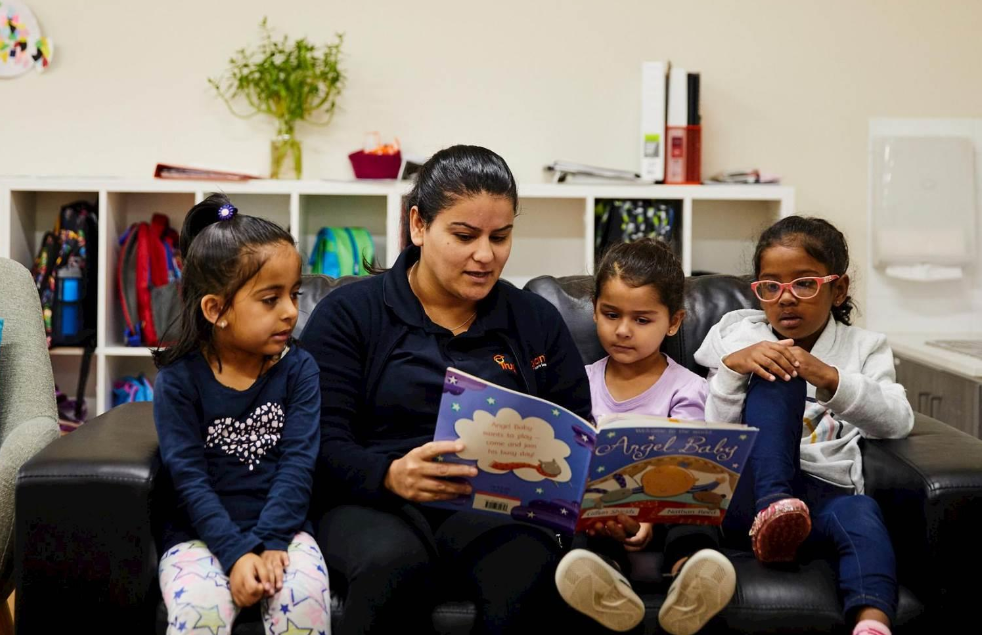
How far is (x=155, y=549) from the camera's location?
1505 mm

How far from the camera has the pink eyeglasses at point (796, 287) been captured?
191 centimetres

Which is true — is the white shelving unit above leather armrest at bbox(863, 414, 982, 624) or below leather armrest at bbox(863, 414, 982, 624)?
above

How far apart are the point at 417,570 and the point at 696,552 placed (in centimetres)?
45

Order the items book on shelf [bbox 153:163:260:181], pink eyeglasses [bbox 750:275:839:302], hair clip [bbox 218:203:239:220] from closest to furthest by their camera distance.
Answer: hair clip [bbox 218:203:239:220] < pink eyeglasses [bbox 750:275:839:302] < book on shelf [bbox 153:163:260:181]

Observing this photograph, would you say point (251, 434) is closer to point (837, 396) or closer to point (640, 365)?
point (640, 365)

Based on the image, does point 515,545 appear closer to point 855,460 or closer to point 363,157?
point 855,460

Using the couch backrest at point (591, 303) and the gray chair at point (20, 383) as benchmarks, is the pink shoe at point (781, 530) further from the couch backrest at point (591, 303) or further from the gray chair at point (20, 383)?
the gray chair at point (20, 383)

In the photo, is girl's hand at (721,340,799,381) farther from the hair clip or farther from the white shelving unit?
the white shelving unit

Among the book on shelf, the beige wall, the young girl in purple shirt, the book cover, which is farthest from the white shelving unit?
the book cover

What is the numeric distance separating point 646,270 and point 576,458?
60cm

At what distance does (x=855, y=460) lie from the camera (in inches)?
72.7

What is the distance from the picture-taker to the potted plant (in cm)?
324

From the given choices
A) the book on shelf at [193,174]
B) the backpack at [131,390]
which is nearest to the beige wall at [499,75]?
the book on shelf at [193,174]

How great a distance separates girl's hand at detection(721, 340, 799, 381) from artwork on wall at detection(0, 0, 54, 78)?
108 inches
